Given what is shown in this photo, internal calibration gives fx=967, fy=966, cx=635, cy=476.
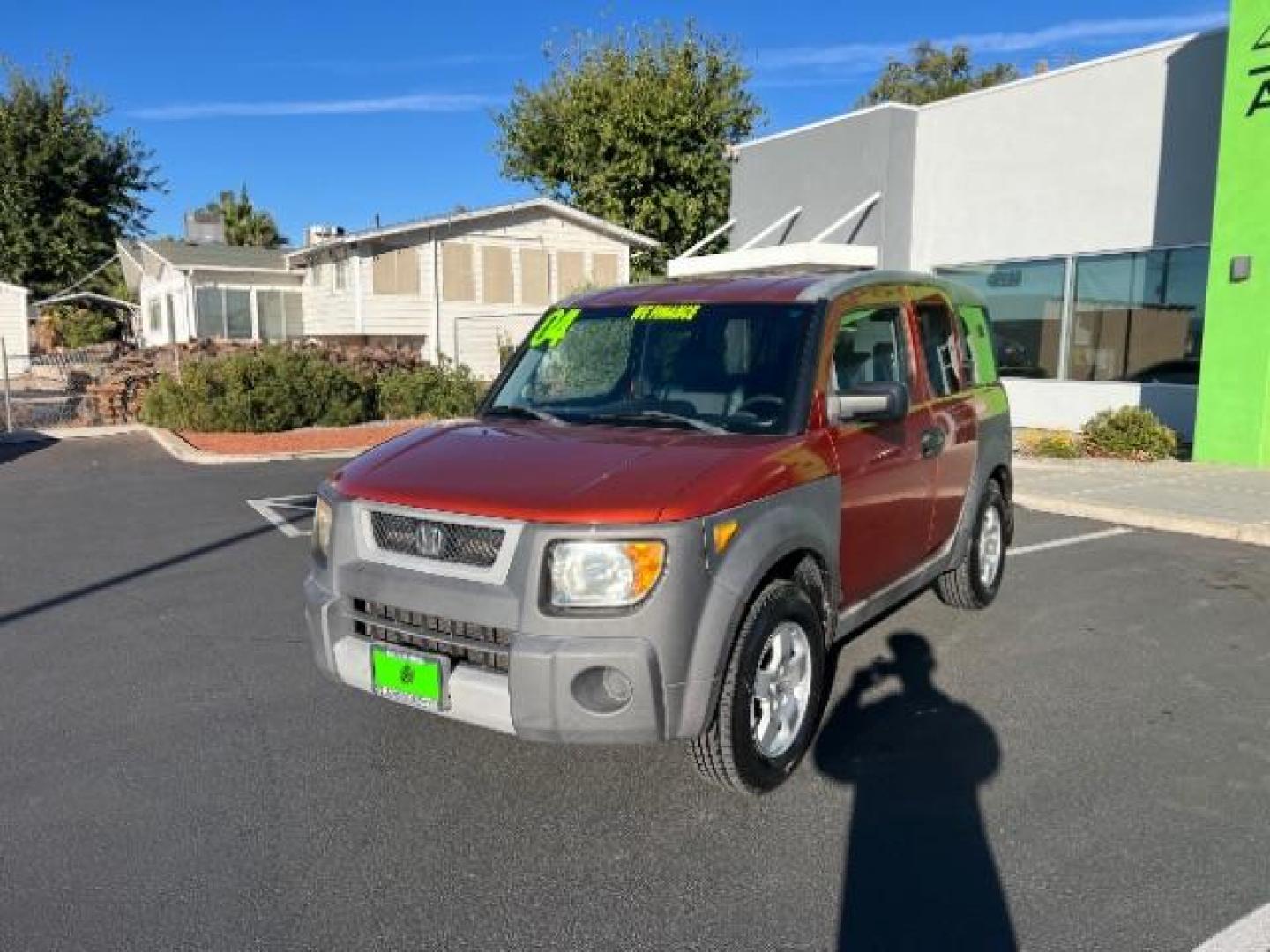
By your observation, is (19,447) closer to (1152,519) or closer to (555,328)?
(555,328)

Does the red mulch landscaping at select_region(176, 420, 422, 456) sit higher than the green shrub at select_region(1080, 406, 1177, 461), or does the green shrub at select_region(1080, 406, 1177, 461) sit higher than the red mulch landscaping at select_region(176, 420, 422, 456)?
the green shrub at select_region(1080, 406, 1177, 461)

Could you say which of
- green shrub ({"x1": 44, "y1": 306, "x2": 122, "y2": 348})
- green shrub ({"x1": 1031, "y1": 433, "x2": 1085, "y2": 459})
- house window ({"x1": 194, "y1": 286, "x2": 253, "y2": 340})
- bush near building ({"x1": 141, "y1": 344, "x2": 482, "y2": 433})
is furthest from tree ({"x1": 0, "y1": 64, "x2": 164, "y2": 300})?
green shrub ({"x1": 1031, "y1": 433, "x2": 1085, "y2": 459})

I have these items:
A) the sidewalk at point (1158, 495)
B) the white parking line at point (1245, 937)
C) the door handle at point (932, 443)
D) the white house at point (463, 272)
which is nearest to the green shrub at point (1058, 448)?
the sidewalk at point (1158, 495)

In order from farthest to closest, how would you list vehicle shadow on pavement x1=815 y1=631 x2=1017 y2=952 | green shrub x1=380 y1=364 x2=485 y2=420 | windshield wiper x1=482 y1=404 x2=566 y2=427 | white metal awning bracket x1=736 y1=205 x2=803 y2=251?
white metal awning bracket x1=736 y1=205 x2=803 y2=251 < green shrub x1=380 y1=364 x2=485 y2=420 < windshield wiper x1=482 y1=404 x2=566 y2=427 < vehicle shadow on pavement x1=815 y1=631 x2=1017 y2=952

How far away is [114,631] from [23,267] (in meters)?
41.2

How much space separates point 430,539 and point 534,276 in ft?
78.7

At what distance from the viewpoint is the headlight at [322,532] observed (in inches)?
149

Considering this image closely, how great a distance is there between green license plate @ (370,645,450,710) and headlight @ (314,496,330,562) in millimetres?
512

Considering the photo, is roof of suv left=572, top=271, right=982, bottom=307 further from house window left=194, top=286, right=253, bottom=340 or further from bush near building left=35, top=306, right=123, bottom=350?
bush near building left=35, top=306, right=123, bottom=350

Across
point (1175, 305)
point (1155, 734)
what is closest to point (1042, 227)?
point (1175, 305)

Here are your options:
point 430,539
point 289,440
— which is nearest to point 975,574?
point 430,539

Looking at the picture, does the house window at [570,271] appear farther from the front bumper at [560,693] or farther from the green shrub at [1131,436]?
the front bumper at [560,693]

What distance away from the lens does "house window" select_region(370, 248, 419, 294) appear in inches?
968

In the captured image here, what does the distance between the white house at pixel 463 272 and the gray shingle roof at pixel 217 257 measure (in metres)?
2.68
